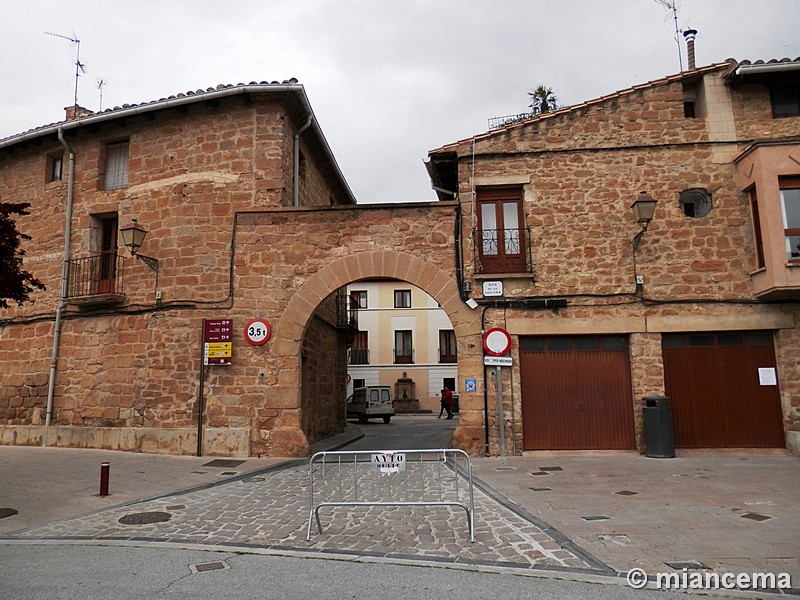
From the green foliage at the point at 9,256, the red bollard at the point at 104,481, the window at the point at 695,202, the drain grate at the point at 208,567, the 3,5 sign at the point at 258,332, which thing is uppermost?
the window at the point at 695,202

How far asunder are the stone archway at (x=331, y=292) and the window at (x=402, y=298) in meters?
21.5

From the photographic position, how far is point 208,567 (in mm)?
4434

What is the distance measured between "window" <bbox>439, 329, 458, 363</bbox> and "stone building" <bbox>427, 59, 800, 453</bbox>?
21111 mm

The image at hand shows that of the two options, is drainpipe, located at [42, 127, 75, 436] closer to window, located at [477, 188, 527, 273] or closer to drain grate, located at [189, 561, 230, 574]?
window, located at [477, 188, 527, 273]

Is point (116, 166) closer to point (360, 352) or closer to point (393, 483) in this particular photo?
point (393, 483)

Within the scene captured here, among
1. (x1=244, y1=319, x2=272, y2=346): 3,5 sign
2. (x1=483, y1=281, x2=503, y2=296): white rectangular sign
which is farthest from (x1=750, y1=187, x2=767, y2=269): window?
(x1=244, y1=319, x2=272, y2=346): 3,5 sign

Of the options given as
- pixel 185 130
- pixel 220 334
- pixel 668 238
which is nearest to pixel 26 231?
pixel 185 130

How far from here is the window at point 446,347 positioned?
31.5 m

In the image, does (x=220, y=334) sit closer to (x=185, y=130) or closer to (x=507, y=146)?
(x=185, y=130)

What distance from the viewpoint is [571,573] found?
13.8ft

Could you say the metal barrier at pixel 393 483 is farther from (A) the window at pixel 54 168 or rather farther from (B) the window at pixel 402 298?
(B) the window at pixel 402 298

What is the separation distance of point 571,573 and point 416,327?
90.9 ft

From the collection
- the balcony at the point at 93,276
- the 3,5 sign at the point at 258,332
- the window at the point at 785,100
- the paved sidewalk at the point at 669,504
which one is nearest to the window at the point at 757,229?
the window at the point at 785,100

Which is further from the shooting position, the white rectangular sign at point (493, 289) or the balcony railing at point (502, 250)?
the balcony railing at point (502, 250)
